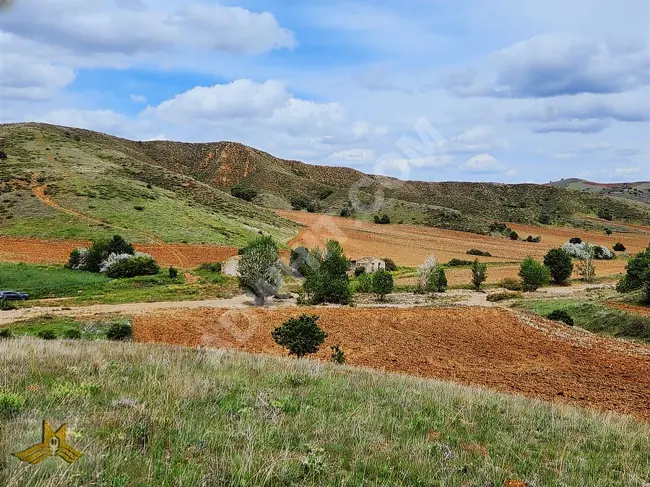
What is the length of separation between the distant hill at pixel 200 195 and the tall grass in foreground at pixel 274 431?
163 ft

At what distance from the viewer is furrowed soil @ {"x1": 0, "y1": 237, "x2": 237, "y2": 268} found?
44656 millimetres

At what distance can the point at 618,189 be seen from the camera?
6348 inches

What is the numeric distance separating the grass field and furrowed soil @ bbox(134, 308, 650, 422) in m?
2.20

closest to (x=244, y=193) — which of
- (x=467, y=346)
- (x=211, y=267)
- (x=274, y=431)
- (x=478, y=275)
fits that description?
(x=211, y=267)

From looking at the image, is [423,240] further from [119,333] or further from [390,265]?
[119,333]

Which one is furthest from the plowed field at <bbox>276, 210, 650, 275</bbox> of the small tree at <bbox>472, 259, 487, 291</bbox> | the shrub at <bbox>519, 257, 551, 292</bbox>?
the shrub at <bbox>519, 257, 551, 292</bbox>

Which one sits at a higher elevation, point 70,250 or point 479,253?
point 70,250

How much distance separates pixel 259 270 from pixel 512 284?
23605 mm

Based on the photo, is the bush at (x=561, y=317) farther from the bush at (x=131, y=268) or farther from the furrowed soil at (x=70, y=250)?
the furrowed soil at (x=70, y=250)

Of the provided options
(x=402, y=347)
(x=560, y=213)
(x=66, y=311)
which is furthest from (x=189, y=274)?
(x=560, y=213)

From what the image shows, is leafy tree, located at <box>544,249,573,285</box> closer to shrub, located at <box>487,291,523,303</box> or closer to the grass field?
shrub, located at <box>487,291,523,303</box>

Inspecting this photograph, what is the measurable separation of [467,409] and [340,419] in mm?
2744

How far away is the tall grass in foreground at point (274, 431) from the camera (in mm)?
3971

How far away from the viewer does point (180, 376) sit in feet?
23.2
